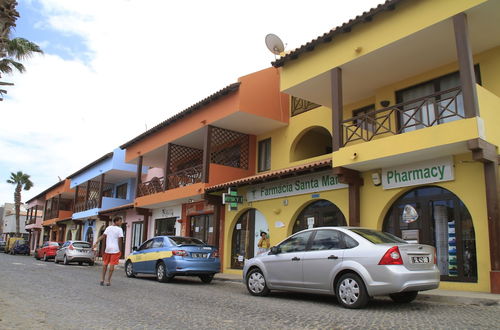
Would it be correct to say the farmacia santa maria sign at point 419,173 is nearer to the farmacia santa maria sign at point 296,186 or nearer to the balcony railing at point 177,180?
the farmacia santa maria sign at point 296,186

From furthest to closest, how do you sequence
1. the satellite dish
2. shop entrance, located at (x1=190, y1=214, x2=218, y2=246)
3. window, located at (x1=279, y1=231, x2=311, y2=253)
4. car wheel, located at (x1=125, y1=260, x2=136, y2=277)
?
A: shop entrance, located at (x1=190, y1=214, x2=218, y2=246), the satellite dish, car wheel, located at (x1=125, y1=260, x2=136, y2=277), window, located at (x1=279, y1=231, x2=311, y2=253)

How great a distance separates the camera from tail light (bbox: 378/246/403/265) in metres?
7.26

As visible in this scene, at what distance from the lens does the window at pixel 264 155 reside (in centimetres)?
1814

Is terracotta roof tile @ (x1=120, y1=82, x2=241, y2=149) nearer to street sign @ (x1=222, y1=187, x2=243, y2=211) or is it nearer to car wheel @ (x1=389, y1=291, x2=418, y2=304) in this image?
street sign @ (x1=222, y1=187, x2=243, y2=211)

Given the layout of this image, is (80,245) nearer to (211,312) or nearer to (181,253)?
(181,253)

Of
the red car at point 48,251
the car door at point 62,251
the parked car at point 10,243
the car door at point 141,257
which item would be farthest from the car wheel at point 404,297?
the parked car at point 10,243

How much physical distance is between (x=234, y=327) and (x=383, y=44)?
8.43 m

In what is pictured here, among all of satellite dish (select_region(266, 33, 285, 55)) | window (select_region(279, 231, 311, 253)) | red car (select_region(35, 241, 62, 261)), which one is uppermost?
satellite dish (select_region(266, 33, 285, 55))

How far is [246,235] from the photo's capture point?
16.8 meters

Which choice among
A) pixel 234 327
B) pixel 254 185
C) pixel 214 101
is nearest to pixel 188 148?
pixel 214 101

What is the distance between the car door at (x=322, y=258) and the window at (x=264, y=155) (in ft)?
30.8

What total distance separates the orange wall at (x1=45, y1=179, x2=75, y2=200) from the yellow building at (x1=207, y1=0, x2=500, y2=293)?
27001mm

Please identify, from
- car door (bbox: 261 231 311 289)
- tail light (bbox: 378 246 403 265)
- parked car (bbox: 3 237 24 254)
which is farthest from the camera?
parked car (bbox: 3 237 24 254)

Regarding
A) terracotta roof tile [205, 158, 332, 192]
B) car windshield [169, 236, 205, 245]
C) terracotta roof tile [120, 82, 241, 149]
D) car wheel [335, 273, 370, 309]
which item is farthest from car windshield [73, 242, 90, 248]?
car wheel [335, 273, 370, 309]
